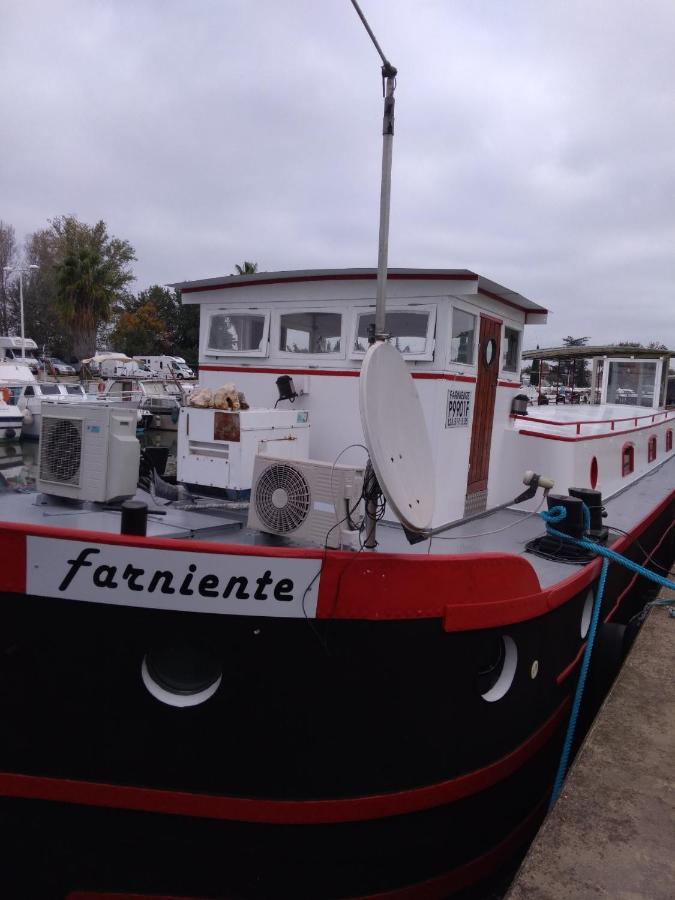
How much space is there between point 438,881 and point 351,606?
5.96 feet

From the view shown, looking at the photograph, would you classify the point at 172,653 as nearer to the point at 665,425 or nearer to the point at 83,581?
the point at 83,581

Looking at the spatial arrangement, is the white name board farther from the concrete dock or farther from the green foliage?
the green foliage

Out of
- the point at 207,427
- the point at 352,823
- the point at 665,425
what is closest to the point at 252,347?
the point at 207,427

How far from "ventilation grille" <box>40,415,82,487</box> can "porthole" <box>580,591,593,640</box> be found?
3708mm

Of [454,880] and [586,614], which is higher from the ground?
[586,614]

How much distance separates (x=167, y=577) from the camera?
2916 mm

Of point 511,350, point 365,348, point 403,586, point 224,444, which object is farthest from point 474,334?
point 403,586

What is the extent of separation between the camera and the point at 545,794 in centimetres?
484

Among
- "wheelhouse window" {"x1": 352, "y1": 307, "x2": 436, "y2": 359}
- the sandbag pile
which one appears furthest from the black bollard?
"wheelhouse window" {"x1": 352, "y1": 307, "x2": 436, "y2": 359}

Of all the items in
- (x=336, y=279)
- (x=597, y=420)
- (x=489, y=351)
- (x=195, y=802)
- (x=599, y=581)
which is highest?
(x=336, y=279)

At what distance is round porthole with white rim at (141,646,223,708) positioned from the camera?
3090 millimetres

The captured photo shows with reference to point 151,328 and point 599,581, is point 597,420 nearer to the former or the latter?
point 599,581

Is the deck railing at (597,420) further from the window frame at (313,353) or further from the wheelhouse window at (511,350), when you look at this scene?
the window frame at (313,353)

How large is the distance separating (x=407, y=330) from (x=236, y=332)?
5.63 feet
